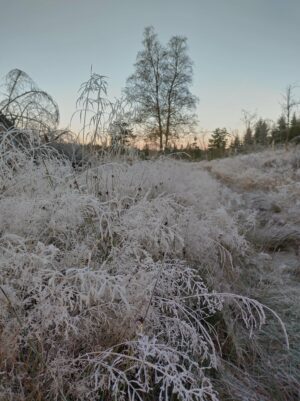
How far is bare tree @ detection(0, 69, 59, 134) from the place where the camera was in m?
2.62

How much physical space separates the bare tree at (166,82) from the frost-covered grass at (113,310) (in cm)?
1380

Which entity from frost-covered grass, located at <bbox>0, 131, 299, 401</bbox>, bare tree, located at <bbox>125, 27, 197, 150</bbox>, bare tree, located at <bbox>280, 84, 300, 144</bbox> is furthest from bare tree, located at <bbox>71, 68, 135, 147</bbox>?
bare tree, located at <bbox>280, 84, 300, 144</bbox>

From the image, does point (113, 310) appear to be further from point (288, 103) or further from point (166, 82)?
point (288, 103)

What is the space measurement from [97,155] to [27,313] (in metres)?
1.46

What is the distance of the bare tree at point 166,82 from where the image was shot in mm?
15586

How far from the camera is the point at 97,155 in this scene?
2.45 m

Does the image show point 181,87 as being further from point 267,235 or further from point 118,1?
point 267,235

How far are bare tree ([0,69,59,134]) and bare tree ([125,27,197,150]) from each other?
12.4 metres

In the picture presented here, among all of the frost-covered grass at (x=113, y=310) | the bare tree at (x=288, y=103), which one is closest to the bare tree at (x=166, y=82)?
the bare tree at (x=288, y=103)

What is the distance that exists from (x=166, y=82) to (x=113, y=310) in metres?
16.0

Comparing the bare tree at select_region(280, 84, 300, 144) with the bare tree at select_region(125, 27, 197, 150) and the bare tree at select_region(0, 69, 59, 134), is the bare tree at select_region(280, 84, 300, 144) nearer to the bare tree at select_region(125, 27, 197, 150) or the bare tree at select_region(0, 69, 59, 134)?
the bare tree at select_region(125, 27, 197, 150)

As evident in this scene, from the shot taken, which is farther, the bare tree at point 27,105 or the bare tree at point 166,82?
the bare tree at point 166,82

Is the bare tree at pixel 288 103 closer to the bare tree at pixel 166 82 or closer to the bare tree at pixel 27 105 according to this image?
the bare tree at pixel 166 82

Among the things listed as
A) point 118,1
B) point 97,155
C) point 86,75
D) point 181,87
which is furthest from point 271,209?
point 181,87
